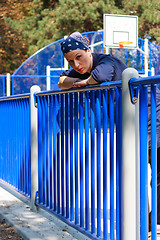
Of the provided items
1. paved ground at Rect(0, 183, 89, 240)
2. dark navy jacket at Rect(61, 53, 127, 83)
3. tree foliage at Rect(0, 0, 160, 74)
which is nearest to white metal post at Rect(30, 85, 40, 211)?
paved ground at Rect(0, 183, 89, 240)

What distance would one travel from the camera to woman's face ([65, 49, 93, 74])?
3922mm

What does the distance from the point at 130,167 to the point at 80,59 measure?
3.94 feet

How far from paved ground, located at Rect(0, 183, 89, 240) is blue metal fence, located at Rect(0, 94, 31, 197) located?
0.22 meters

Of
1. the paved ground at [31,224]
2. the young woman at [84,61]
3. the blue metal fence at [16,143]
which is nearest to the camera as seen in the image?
the young woman at [84,61]

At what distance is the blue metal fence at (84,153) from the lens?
9.95ft

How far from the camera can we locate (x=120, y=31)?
2486 cm

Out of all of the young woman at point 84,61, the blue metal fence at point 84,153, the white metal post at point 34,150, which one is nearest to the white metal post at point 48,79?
the blue metal fence at point 84,153

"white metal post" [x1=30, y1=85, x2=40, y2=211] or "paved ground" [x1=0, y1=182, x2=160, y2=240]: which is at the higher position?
"white metal post" [x1=30, y1=85, x2=40, y2=211]

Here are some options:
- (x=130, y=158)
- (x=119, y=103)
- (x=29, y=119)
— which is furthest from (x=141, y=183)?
(x=29, y=119)

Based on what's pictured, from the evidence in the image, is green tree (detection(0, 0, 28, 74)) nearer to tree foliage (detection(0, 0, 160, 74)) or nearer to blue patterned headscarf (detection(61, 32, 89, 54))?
tree foliage (detection(0, 0, 160, 74))

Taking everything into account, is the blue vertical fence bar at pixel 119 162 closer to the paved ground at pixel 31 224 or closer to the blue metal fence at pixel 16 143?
the paved ground at pixel 31 224

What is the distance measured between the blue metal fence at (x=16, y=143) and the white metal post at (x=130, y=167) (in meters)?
2.48

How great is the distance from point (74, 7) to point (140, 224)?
29857 mm

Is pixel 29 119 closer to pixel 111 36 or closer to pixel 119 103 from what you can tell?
pixel 119 103
